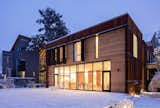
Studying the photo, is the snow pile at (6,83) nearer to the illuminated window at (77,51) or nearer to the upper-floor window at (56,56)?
the upper-floor window at (56,56)

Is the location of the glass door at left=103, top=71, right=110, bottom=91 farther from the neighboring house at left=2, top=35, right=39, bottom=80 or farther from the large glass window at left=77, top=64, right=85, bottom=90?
the neighboring house at left=2, top=35, right=39, bottom=80

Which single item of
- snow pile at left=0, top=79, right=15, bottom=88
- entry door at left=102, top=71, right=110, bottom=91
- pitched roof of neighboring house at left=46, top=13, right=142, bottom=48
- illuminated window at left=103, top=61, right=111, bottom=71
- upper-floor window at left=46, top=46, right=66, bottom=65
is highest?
pitched roof of neighboring house at left=46, top=13, right=142, bottom=48

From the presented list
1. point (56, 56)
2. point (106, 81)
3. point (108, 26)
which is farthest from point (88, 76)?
point (56, 56)

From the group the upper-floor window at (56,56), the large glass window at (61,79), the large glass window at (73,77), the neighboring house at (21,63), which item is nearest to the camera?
the large glass window at (73,77)

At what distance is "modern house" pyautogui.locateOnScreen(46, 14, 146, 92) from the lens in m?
18.9

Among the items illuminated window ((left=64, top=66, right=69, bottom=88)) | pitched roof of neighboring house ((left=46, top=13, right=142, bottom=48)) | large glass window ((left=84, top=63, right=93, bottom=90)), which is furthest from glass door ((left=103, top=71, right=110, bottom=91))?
illuminated window ((left=64, top=66, right=69, bottom=88))

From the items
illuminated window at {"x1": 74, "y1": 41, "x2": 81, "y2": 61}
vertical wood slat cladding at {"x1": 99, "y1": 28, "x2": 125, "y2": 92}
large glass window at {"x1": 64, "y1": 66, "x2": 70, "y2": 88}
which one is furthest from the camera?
large glass window at {"x1": 64, "y1": 66, "x2": 70, "y2": 88}

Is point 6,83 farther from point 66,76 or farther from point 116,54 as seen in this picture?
point 116,54

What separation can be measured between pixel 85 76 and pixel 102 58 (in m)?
3.37

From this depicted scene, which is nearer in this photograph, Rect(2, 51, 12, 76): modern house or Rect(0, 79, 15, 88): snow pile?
Rect(0, 79, 15, 88): snow pile

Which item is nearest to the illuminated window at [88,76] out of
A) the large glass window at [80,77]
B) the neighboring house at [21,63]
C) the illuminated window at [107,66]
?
the large glass window at [80,77]

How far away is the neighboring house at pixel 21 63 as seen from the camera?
38.6 meters

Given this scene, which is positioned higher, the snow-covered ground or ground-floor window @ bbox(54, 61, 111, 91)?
ground-floor window @ bbox(54, 61, 111, 91)

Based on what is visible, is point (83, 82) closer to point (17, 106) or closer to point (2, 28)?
point (17, 106)
